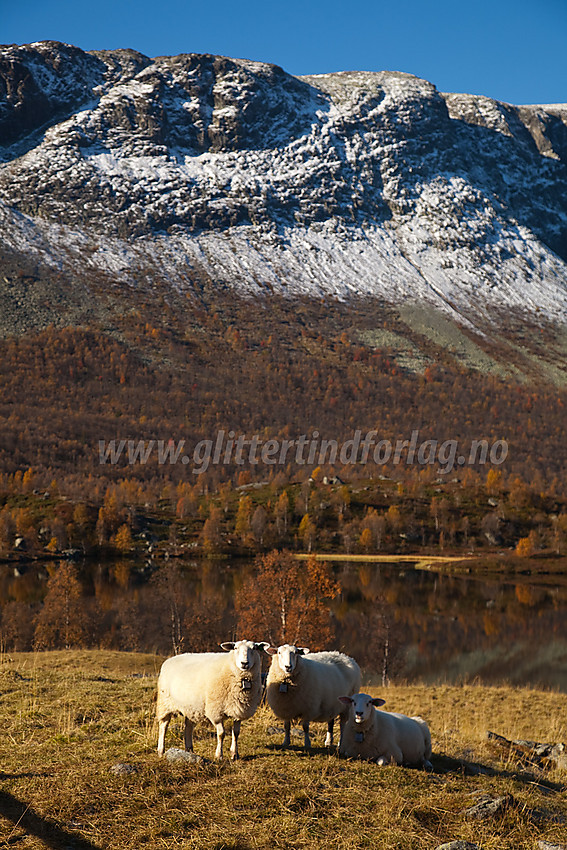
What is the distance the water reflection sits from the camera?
5128cm

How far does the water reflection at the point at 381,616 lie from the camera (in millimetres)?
51281

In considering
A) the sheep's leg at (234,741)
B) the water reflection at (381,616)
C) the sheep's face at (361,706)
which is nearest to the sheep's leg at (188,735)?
the sheep's leg at (234,741)

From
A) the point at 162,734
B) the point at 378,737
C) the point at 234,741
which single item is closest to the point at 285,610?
the point at 378,737

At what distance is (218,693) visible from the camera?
10.2m

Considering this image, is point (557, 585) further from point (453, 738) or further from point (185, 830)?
point (185, 830)

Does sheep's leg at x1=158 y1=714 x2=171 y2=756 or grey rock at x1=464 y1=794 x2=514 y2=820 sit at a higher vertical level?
grey rock at x1=464 y1=794 x2=514 y2=820

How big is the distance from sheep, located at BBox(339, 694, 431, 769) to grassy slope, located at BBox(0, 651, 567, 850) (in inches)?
19.2

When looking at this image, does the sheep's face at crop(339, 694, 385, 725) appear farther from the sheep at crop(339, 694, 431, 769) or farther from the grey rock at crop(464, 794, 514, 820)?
the grey rock at crop(464, 794, 514, 820)

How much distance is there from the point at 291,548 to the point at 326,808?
120 metres

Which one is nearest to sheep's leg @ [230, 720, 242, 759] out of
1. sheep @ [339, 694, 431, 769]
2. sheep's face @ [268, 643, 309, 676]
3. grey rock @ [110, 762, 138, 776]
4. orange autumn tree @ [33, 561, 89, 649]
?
sheep's face @ [268, 643, 309, 676]

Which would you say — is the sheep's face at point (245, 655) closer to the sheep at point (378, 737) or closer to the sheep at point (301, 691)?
the sheep at point (301, 691)

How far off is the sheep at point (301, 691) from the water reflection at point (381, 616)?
36.4 meters

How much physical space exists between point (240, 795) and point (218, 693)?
2.37m

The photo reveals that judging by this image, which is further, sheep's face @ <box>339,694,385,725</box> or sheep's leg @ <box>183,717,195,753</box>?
sheep's face @ <box>339,694,385,725</box>
